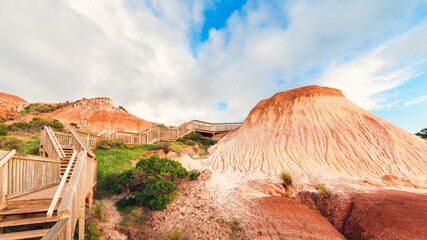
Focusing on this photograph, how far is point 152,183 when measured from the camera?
7266mm

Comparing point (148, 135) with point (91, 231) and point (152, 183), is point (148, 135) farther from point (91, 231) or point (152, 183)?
point (91, 231)

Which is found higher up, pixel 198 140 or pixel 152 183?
pixel 198 140

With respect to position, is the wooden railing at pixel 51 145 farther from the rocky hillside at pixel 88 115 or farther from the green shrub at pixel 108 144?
the rocky hillside at pixel 88 115

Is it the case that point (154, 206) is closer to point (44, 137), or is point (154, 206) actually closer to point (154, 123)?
point (44, 137)

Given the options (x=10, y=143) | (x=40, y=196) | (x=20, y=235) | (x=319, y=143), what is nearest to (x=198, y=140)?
(x=319, y=143)

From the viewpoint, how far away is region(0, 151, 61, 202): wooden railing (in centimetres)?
416

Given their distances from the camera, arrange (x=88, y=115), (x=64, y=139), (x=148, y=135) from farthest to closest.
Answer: (x=88, y=115) < (x=148, y=135) < (x=64, y=139)

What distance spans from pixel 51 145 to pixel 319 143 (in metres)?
17.4

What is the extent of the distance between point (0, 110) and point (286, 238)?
41084 mm

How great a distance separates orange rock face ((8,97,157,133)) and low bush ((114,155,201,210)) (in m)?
24.6

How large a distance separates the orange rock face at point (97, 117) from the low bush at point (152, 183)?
2464 centimetres

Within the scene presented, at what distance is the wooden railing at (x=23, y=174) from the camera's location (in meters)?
4.16

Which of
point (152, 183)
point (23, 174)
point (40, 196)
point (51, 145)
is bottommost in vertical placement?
point (152, 183)

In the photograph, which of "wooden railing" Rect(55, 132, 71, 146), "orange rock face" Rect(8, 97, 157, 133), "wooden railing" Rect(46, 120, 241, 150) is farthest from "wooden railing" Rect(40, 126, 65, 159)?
"orange rock face" Rect(8, 97, 157, 133)
